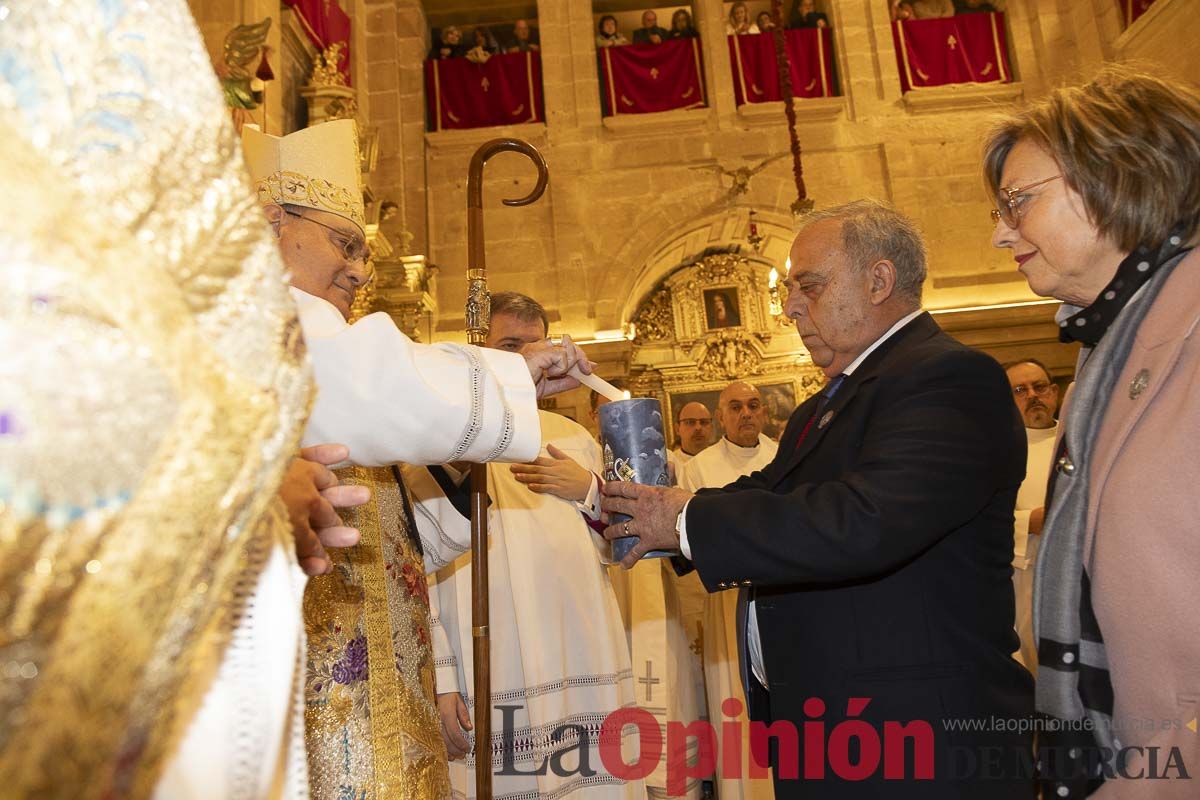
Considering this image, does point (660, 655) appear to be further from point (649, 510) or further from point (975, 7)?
point (975, 7)

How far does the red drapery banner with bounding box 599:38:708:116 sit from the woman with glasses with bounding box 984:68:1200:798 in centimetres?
1017

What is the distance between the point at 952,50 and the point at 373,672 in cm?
1195

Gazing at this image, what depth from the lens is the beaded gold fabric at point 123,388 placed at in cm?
40

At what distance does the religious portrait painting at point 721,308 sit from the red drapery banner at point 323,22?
601cm

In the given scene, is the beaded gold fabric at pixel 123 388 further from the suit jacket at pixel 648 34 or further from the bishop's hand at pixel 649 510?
the suit jacket at pixel 648 34

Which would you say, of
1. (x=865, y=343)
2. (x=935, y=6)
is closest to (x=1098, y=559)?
(x=865, y=343)

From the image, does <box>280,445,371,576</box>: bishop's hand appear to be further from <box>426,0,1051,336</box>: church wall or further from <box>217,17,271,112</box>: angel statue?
<box>426,0,1051,336</box>: church wall

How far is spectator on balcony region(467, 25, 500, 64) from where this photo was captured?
38.6 feet

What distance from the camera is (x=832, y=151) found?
36.4 ft

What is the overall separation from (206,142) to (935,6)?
13.3 metres

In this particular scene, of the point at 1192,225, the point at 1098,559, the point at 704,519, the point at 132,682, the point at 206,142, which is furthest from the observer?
the point at 704,519

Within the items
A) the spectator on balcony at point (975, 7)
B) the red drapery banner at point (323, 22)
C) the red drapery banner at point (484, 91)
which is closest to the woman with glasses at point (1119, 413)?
the red drapery banner at point (323, 22)

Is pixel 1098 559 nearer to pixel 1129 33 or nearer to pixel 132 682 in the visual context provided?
pixel 132 682

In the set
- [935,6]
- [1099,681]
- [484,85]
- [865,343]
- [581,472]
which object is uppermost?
[935,6]
